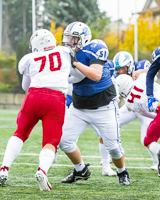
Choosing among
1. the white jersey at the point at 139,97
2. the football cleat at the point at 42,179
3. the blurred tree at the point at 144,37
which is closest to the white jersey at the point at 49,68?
the football cleat at the point at 42,179

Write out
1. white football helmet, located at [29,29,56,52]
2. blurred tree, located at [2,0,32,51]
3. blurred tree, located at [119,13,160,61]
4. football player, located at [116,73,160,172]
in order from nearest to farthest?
white football helmet, located at [29,29,56,52], football player, located at [116,73,160,172], blurred tree, located at [2,0,32,51], blurred tree, located at [119,13,160,61]

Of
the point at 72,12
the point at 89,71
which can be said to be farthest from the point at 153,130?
the point at 72,12

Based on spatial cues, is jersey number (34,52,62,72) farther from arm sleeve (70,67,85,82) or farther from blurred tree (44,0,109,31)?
blurred tree (44,0,109,31)

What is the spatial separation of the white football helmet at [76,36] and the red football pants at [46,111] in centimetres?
61

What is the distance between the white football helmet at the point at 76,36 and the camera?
372 centimetres

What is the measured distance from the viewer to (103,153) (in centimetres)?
462

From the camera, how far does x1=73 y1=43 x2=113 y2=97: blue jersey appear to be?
357cm

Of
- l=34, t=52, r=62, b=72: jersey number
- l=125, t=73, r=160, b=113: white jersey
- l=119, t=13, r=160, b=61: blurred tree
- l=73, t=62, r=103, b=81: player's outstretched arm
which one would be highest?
l=34, t=52, r=62, b=72: jersey number

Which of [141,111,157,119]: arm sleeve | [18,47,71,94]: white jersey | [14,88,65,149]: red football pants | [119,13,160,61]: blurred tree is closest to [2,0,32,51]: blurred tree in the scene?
[119,13,160,61]: blurred tree

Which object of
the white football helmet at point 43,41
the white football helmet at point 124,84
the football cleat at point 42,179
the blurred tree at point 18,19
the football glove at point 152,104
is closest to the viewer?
the football cleat at point 42,179

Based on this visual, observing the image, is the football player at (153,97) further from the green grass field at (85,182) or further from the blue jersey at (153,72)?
the green grass field at (85,182)

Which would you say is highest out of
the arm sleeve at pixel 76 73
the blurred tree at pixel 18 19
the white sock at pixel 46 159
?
the arm sleeve at pixel 76 73

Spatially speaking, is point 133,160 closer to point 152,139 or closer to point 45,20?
point 152,139

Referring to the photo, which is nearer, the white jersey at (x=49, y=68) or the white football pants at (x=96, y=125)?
the white jersey at (x=49, y=68)
